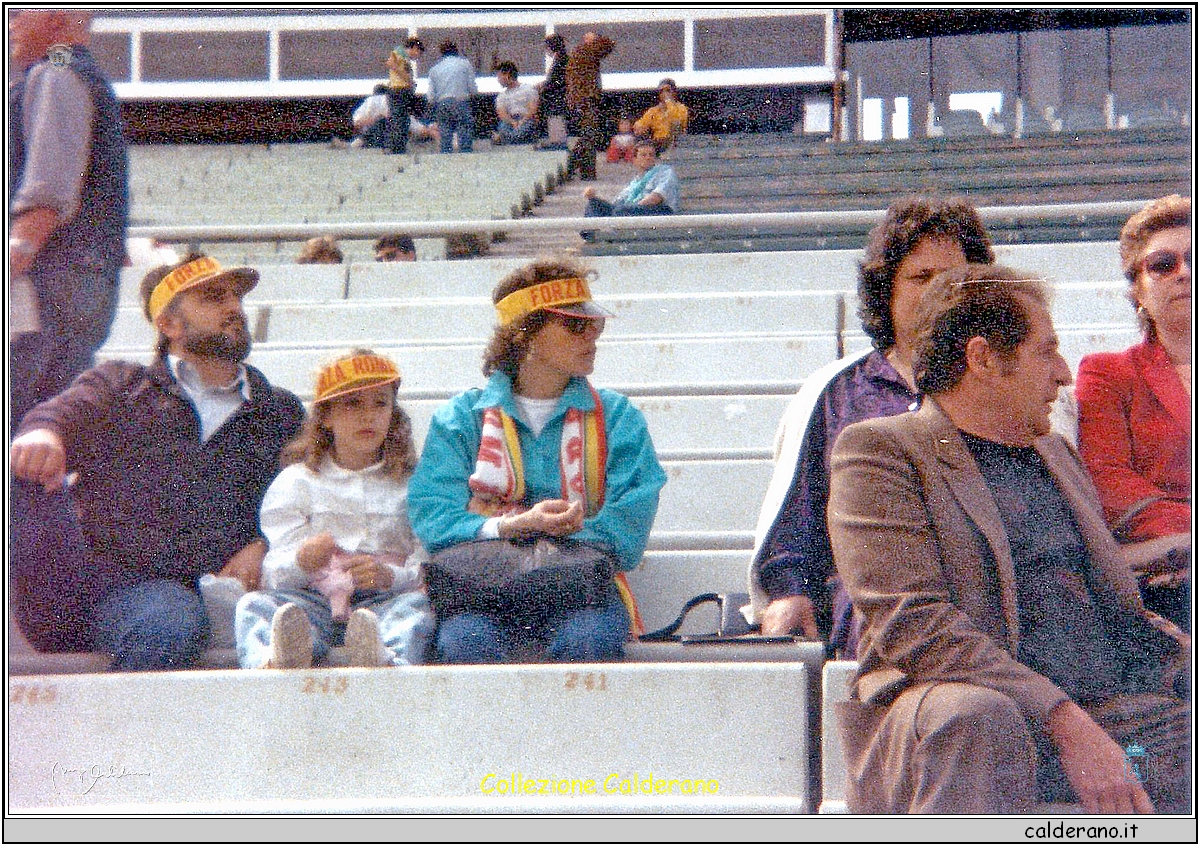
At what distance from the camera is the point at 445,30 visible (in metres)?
3.66

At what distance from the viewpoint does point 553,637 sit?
2.41 meters

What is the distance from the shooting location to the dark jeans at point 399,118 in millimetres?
5375

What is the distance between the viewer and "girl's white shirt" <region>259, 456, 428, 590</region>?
2633mm

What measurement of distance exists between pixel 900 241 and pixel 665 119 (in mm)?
2794

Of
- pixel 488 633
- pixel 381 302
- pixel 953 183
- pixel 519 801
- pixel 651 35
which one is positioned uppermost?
pixel 651 35

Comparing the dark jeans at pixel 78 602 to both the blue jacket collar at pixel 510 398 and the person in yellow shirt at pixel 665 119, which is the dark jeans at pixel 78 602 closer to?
the blue jacket collar at pixel 510 398

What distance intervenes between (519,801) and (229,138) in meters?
5.31

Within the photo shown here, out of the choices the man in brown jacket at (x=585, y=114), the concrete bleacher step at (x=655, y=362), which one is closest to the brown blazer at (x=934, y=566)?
the concrete bleacher step at (x=655, y=362)

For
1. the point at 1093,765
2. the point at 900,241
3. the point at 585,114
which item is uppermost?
the point at 585,114

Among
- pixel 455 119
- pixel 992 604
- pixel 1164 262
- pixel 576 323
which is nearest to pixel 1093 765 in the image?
pixel 992 604

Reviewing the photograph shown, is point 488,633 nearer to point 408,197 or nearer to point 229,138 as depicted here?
point 408,197

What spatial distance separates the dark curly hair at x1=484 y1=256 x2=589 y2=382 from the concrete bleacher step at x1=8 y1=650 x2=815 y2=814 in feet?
2.29

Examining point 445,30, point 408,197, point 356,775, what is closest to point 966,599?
point 356,775
